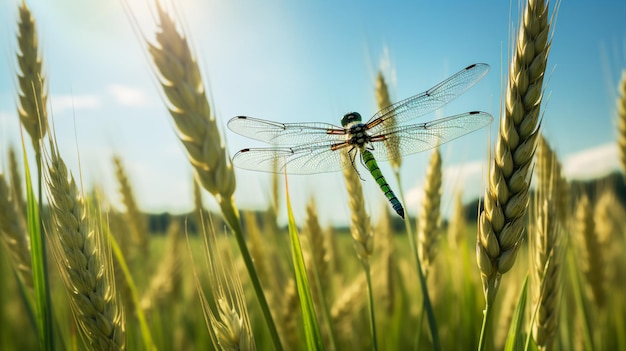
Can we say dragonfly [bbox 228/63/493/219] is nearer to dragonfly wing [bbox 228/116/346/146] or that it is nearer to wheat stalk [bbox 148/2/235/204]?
dragonfly wing [bbox 228/116/346/146]

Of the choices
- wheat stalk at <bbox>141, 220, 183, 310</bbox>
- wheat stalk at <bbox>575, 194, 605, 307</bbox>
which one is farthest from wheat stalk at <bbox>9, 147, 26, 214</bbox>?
wheat stalk at <bbox>575, 194, 605, 307</bbox>

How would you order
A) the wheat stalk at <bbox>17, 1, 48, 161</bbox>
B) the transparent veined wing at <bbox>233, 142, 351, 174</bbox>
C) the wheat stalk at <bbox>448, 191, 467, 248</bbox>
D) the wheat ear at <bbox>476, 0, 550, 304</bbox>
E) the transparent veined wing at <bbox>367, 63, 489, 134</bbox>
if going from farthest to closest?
the wheat stalk at <bbox>448, 191, 467, 248</bbox>
the transparent veined wing at <bbox>367, 63, 489, 134</bbox>
the transparent veined wing at <bbox>233, 142, 351, 174</bbox>
the wheat stalk at <bbox>17, 1, 48, 161</bbox>
the wheat ear at <bbox>476, 0, 550, 304</bbox>

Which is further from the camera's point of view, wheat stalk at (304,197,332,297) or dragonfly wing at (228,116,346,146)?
dragonfly wing at (228,116,346,146)

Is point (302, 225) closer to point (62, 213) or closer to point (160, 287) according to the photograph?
point (62, 213)

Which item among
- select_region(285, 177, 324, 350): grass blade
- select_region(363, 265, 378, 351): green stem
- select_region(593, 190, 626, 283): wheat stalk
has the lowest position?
select_region(593, 190, 626, 283): wheat stalk

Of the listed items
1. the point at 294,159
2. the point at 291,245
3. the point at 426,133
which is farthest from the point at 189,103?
the point at 426,133

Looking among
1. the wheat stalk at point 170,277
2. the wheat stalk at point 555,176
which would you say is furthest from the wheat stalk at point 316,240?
the wheat stalk at point 170,277

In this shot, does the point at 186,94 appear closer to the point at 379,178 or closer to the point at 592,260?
the point at 379,178
